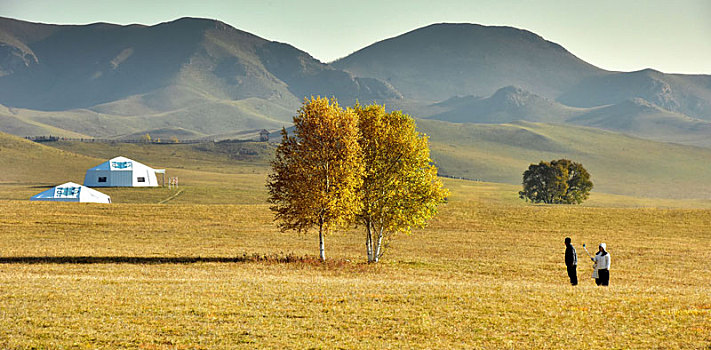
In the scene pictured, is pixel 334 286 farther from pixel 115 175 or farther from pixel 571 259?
pixel 115 175

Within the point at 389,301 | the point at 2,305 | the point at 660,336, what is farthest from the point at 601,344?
the point at 2,305

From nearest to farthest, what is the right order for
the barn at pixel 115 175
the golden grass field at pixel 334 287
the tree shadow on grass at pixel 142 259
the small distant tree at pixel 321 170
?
1. the golden grass field at pixel 334 287
2. the tree shadow on grass at pixel 142 259
3. the small distant tree at pixel 321 170
4. the barn at pixel 115 175

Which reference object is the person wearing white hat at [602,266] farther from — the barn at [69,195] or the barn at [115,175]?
the barn at [115,175]

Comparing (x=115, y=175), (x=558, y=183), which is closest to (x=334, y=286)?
(x=558, y=183)

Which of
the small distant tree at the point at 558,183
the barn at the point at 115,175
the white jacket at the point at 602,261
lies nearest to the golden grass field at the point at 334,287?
the white jacket at the point at 602,261

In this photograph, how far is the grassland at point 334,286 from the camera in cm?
1822

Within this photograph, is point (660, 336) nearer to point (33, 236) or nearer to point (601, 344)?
point (601, 344)

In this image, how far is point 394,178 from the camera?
40.9m

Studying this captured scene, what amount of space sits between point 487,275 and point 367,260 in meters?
8.83

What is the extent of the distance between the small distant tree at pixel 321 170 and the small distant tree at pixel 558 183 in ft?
261

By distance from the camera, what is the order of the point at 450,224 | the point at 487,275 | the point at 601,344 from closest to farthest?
the point at 601,344 → the point at 487,275 → the point at 450,224

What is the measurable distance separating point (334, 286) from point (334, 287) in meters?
0.36

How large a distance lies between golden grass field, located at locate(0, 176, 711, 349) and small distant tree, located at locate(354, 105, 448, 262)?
3103mm

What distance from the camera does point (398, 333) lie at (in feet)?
61.4
